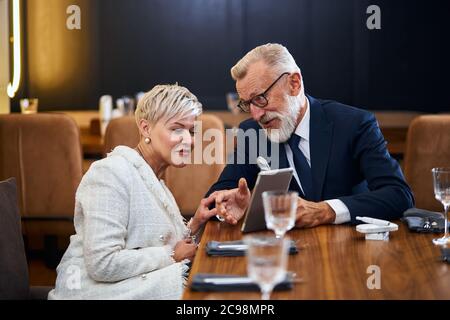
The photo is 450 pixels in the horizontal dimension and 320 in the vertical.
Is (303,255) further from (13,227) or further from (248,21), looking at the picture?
(248,21)

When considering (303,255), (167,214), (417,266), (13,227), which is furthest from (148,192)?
(417,266)

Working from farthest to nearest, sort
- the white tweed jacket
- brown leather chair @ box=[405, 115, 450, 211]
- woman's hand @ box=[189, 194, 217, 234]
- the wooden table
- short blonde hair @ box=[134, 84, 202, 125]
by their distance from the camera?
brown leather chair @ box=[405, 115, 450, 211]
woman's hand @ box=[189, 194, 217, 234]
short blonde hair @ box=[134, 84, 202, 125]
the white tweed jacket
the wooden table

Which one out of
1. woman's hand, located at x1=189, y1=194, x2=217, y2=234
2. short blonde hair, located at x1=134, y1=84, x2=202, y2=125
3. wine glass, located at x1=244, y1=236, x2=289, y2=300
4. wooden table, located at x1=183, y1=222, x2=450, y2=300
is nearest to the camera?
wine glass, located at x1=244, y1=236, x2=289, y2=300

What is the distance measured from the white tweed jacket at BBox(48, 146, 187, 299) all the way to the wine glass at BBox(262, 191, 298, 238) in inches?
19.0

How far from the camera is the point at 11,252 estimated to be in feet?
6.88

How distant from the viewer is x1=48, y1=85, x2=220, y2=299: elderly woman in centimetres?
210

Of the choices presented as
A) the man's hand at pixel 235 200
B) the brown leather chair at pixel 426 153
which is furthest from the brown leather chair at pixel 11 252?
the brown leather chair at pixel 426 153

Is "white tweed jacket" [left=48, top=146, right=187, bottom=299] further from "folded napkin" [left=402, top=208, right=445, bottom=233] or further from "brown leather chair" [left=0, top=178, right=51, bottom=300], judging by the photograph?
"folded napkin" [left=402, top=208, right=445, bottom=233]

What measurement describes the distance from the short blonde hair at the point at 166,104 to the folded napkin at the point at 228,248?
1.58ft

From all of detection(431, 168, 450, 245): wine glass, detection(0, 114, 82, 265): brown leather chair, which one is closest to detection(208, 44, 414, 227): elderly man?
detection(431, 168, 450, 245): wine glass

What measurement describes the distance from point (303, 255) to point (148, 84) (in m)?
5.09

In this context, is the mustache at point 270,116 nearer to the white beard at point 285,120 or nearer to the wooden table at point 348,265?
the white beard at point 285,120

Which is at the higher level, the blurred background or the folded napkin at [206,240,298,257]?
the blurred background

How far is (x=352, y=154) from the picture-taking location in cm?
274
